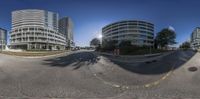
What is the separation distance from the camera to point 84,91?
218 inches

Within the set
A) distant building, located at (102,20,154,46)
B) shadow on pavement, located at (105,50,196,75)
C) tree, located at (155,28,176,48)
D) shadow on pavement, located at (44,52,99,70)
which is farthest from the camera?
distant building, located at (102,20,154,46)

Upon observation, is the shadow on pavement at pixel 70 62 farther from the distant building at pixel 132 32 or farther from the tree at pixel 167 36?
the tree at pixel 167 36

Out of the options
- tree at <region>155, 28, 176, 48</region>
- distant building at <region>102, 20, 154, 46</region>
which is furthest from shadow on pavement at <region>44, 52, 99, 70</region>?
tree at <region>155, 28, 176, 48</region>

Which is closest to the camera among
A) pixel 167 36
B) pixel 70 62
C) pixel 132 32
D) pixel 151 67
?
pixel 151 67

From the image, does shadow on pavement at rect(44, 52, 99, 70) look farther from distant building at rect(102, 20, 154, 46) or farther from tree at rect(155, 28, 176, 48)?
tree at rect(155, 28, 176, 48)

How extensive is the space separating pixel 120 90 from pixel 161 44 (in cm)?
2448

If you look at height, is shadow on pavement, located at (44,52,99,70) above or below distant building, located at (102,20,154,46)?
below

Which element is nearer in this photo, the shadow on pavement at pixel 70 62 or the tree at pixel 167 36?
the tree at pixel 167 36

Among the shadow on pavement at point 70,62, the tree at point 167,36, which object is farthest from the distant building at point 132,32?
the shadow on pavement at point 70,62

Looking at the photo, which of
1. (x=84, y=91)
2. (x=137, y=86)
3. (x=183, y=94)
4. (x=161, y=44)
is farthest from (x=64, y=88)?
(x=161, y=44)

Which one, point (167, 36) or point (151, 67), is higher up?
point (167, 36)

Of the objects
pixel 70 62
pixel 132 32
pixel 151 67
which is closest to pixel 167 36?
pixel 151 67

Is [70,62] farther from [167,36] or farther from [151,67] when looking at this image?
[167,36]

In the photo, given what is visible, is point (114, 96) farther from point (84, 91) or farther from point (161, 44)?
point (161, 44)
